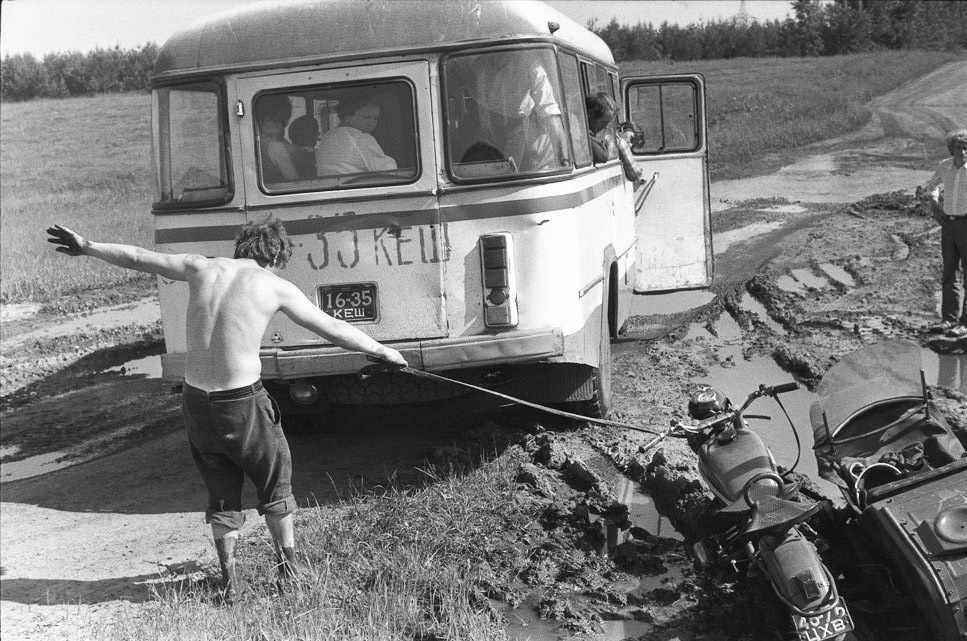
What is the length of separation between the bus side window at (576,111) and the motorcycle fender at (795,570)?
2.94 m

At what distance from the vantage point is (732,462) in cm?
411

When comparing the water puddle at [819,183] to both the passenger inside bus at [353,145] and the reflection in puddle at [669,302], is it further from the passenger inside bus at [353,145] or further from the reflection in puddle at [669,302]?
the passenger inside bus at [353,145]

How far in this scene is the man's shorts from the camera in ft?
14.9

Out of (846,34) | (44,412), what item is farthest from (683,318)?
(846,34)

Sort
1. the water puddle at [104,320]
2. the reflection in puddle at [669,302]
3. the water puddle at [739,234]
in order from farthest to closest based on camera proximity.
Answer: the water puddle at [739,234] → the water puddle at [104,320] → the reflection in puddle at [669,302]

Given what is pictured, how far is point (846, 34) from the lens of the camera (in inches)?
1850

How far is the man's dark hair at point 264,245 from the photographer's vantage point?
183 inches

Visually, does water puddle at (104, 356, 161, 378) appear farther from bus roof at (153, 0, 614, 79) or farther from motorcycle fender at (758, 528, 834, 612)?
motorcycle fender at (758, 528, 834, 612)

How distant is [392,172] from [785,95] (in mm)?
32857

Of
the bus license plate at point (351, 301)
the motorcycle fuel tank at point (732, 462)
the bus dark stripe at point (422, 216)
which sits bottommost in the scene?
the motorcycle fuel tank at point (732, 462)

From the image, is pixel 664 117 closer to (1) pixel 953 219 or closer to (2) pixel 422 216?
(1) pixel 953 219

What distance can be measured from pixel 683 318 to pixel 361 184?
16.9 ft

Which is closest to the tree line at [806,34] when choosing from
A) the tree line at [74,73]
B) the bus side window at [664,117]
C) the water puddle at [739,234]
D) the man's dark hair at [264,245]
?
the bus side window at [664,117]

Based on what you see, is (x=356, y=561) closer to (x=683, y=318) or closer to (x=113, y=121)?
(x=683, y=318)
